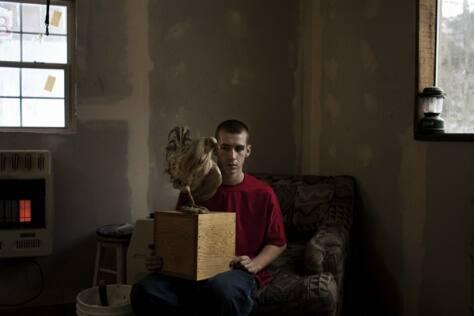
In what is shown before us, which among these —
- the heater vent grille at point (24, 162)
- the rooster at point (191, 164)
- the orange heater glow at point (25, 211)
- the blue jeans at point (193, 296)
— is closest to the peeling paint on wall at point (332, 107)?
the rooster at point (191, 164)

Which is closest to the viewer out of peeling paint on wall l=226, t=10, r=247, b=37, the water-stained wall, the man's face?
the man's face

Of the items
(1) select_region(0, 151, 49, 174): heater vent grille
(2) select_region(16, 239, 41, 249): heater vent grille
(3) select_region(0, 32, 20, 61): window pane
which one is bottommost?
(2) select_region(16, 239, 41, 249): heater vent grille

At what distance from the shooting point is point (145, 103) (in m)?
3.18

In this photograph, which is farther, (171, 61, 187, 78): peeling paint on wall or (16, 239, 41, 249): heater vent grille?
(171, 61, 187, 78): peeling paint on wall

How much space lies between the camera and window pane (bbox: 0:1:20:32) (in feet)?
9.96

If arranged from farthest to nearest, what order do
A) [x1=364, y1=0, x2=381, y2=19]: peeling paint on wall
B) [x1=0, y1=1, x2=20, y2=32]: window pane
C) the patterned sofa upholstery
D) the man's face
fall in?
[x1=0, y1=1, x2=20, y2=32]: window pane → [x1=364, y1=0, x2=381, y2=19]: peeling paint on wall → the man's face → the patterned sofa upholstery

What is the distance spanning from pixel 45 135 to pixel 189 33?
117 cm

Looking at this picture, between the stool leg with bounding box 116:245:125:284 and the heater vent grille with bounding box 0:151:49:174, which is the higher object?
the heater vent grille with bounding box 0:151:49:174

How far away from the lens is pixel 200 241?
5.71ft

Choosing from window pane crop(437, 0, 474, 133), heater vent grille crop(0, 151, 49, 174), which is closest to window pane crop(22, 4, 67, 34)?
heater vent grille crop(0, 151, 49, 174)

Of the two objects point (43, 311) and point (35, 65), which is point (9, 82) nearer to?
point (35, 65)

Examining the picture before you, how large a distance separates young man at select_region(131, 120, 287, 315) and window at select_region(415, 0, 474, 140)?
89 centimetres

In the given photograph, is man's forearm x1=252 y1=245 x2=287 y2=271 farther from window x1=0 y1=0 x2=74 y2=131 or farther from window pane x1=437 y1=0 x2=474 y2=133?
window x1=0 y1=0 x2=74 y2=131

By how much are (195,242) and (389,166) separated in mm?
1314
